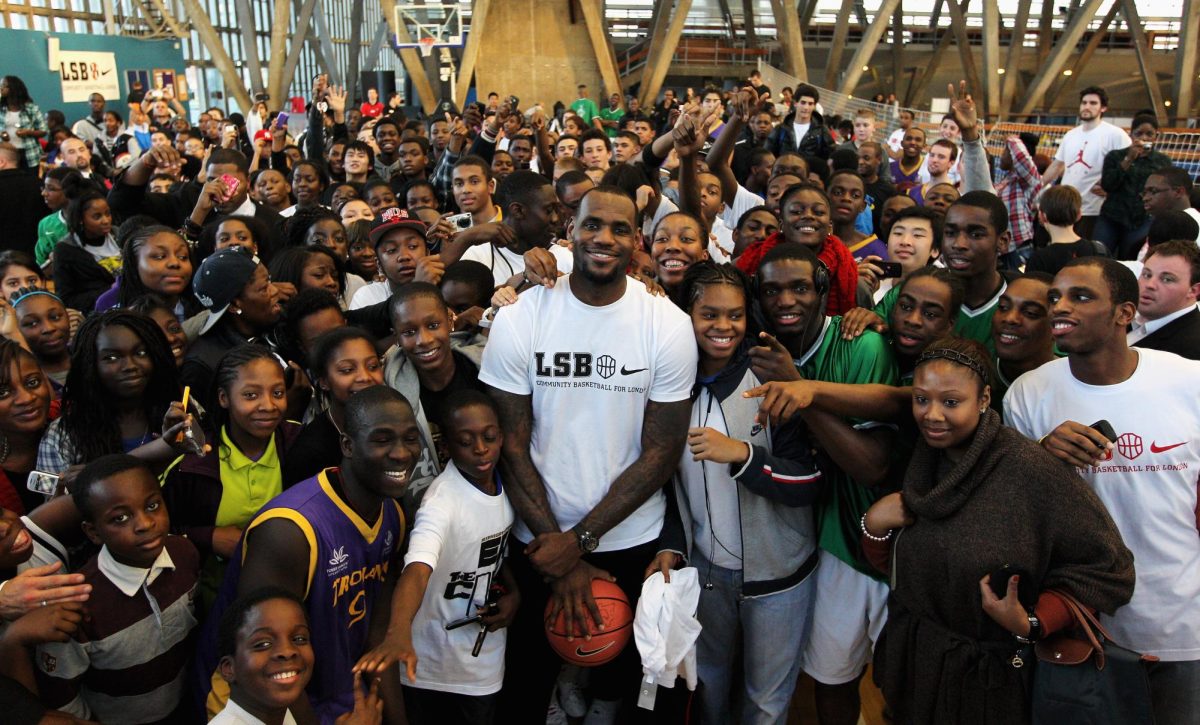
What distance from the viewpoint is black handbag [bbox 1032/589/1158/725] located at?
2.32 metres

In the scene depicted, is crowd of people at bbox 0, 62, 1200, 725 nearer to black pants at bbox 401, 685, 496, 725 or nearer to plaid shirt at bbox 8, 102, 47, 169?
black pants at bbox 401, 685, 496, 725

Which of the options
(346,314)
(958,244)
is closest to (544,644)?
(346,314)

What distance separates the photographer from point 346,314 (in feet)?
12.1

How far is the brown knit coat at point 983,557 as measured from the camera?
2.31 metres

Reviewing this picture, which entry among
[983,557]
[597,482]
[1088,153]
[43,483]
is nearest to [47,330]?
[43,483]

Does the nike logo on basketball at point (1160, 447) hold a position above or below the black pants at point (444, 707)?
above

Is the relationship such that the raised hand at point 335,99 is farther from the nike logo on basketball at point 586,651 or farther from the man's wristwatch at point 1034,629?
the man's wristwatch at point 1034,629

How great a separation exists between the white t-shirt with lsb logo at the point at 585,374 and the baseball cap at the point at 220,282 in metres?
1.27

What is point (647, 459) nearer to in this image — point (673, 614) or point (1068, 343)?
point (673, 614)

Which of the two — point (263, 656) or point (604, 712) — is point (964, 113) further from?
point (263, 656)

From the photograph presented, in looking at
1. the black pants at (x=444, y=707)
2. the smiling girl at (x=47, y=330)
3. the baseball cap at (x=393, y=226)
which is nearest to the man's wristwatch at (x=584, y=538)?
the black pants at (x=444, y=707)

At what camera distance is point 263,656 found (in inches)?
82.4

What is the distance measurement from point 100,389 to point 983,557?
2921 mm

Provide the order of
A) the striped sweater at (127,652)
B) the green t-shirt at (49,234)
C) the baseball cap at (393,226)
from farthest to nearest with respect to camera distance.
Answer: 1. the green t-shirt at (49,234)
2. the baseball cap at (393,226)
3. the striped sweater at (127,652)
